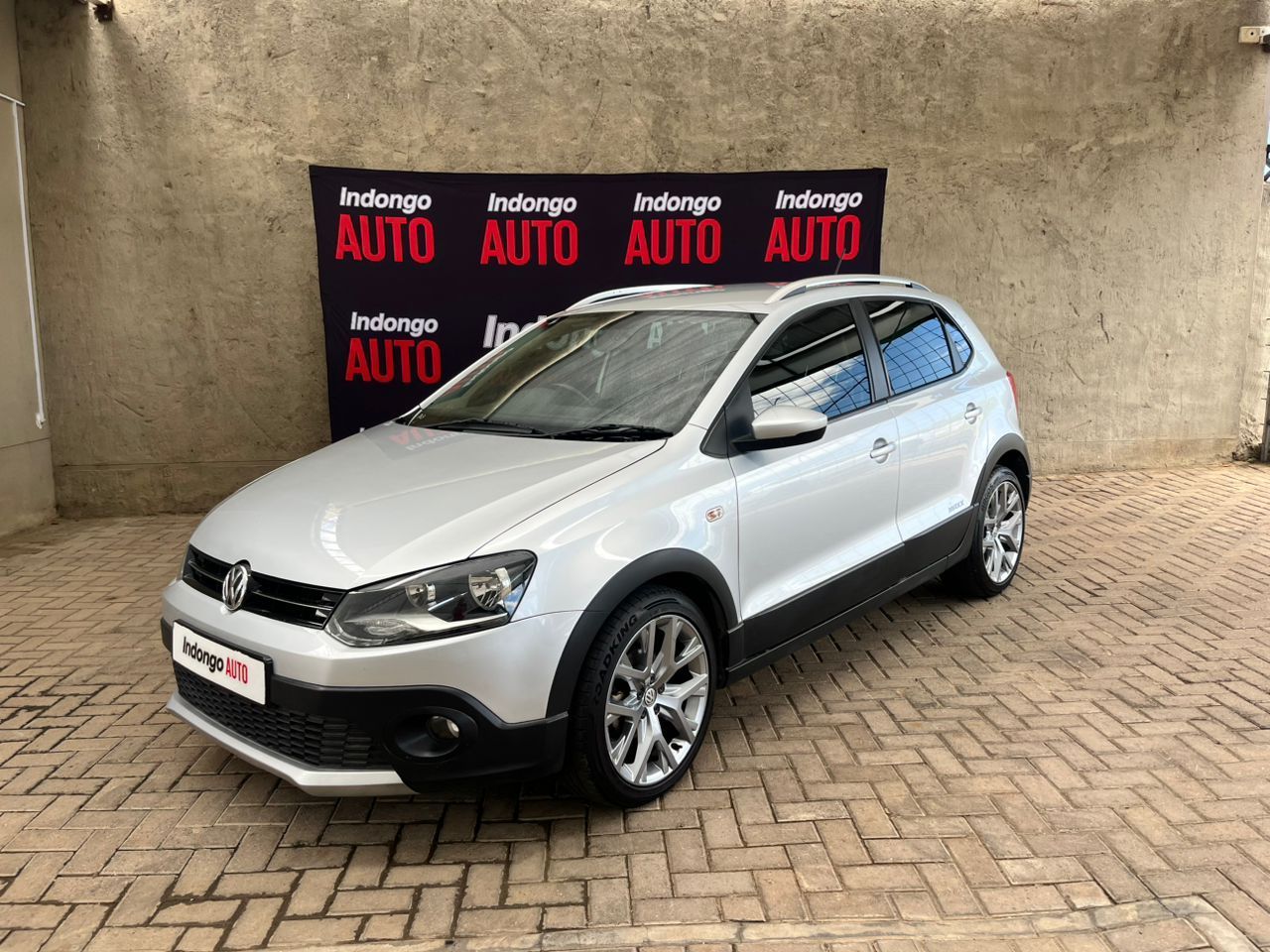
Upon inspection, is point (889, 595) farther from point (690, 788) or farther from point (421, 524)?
point (421, 524)

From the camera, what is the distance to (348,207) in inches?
283

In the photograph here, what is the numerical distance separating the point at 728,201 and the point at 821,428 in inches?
184

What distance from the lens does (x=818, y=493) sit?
139 inches

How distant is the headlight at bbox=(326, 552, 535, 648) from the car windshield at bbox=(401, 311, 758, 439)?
90cm

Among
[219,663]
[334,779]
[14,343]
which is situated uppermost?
[14,343]

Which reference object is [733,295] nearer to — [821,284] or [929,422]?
[821,284]

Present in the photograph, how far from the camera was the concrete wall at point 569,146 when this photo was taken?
7.05 metres

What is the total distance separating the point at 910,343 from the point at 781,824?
2.44 meters

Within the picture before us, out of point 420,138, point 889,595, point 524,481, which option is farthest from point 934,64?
point 524,481

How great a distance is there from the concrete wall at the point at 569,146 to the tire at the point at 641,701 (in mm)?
5245

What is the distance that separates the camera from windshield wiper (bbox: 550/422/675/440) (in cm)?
326

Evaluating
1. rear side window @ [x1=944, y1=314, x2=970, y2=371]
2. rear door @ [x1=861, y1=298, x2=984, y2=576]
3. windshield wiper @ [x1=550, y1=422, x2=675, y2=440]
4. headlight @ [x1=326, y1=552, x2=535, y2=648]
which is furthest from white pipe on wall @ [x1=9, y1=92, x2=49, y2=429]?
rear side window @ [x1=944, y1=314, x2=970, y2=371]

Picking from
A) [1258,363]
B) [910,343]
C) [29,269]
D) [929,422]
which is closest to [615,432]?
[929,422]

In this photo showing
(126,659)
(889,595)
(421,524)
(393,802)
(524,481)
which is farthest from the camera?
(126,659)
